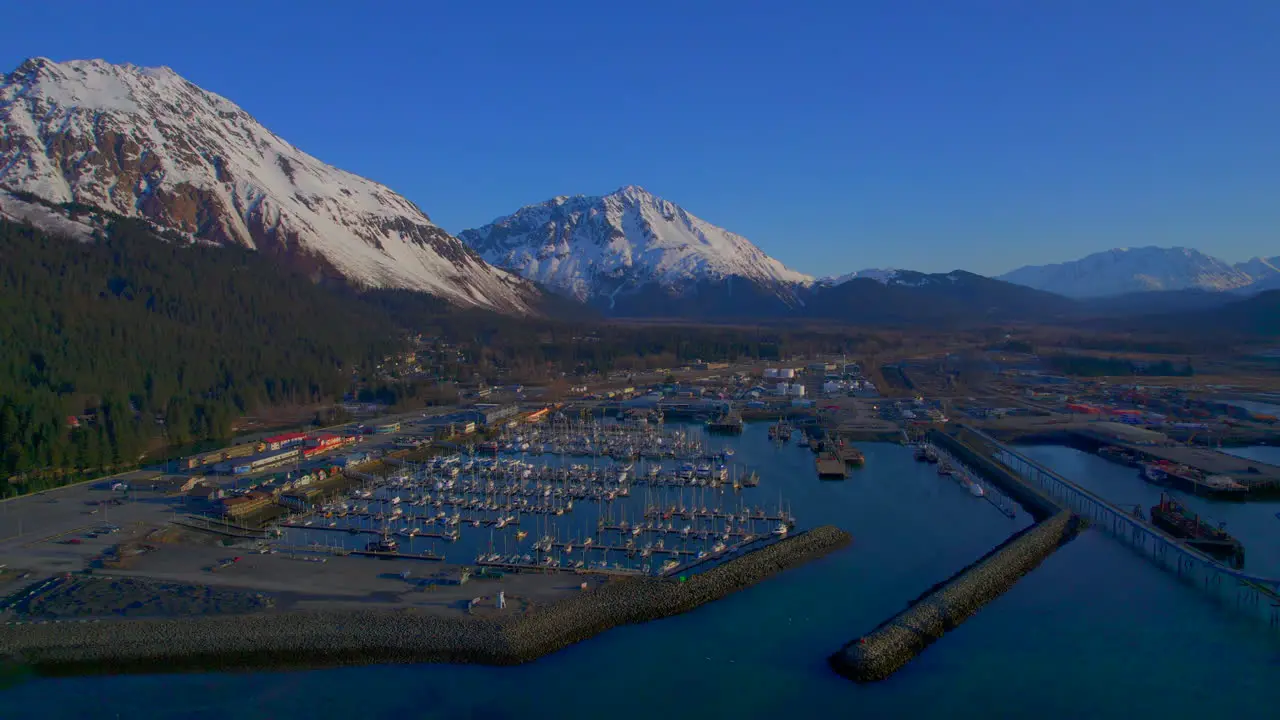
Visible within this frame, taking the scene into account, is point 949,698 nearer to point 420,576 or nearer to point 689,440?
point 420,576

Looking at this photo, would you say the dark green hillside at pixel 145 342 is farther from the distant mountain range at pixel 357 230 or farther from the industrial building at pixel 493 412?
the industrial building at pixel 493 412

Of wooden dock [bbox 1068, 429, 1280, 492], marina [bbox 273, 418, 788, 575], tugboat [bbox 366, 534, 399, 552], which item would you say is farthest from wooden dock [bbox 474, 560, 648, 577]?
wooden dock [bbox 1068, 429, 1280, 492]

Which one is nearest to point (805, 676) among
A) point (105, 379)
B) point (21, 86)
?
point (105, 379)

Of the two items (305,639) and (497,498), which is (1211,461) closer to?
(497,498)

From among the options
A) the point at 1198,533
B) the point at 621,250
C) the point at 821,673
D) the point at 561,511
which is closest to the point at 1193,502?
the point at 1198,533

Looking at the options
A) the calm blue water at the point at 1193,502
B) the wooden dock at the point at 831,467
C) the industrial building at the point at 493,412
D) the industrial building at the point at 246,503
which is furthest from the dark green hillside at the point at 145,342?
the calm blue water at the point at 1193,502
